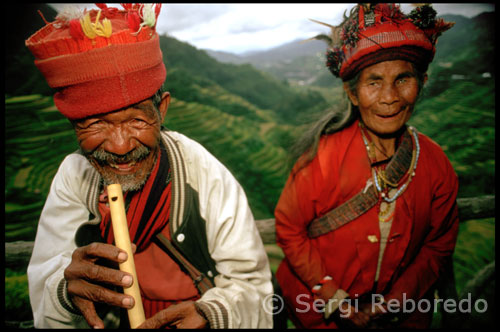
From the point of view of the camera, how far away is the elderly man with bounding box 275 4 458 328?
1633 millimetres

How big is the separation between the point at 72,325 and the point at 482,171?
426 centimetres

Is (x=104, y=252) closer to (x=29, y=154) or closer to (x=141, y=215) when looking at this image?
(x=141, y=215)

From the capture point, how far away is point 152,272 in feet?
5.04

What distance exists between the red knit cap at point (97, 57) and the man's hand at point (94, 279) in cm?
62

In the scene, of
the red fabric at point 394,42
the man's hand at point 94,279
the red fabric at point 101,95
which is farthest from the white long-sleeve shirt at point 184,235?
the red fabric at point 394,42

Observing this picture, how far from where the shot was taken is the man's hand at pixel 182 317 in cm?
130


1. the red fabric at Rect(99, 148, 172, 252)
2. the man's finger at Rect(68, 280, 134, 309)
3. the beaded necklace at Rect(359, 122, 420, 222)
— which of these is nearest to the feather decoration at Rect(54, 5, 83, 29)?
the red fabric at Rect(99, 148, 172, 252)

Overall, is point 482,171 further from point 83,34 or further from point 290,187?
point 83,34

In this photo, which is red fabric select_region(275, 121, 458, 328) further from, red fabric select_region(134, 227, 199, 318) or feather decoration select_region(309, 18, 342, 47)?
red fabric select_region(134, 227, 199, 318)

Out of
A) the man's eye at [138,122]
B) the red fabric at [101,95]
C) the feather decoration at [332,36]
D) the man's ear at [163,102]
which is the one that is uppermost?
the feather decoration at [332,36]

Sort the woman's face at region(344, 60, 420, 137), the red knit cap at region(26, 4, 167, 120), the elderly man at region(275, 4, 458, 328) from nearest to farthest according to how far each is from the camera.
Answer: the red knit cap at region(26, 4, 167, 120) → the woman's face at region(344, 60, 420, 137) → the elderly man at region(275, 4, 458, 328)

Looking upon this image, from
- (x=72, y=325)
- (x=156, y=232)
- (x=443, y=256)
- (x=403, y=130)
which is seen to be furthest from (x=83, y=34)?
(x=443, y=256)

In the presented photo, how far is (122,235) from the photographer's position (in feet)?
3.75

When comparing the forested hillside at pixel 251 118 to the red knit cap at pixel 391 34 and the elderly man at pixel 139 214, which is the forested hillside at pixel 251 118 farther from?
the elderly man at pixel 139 214
